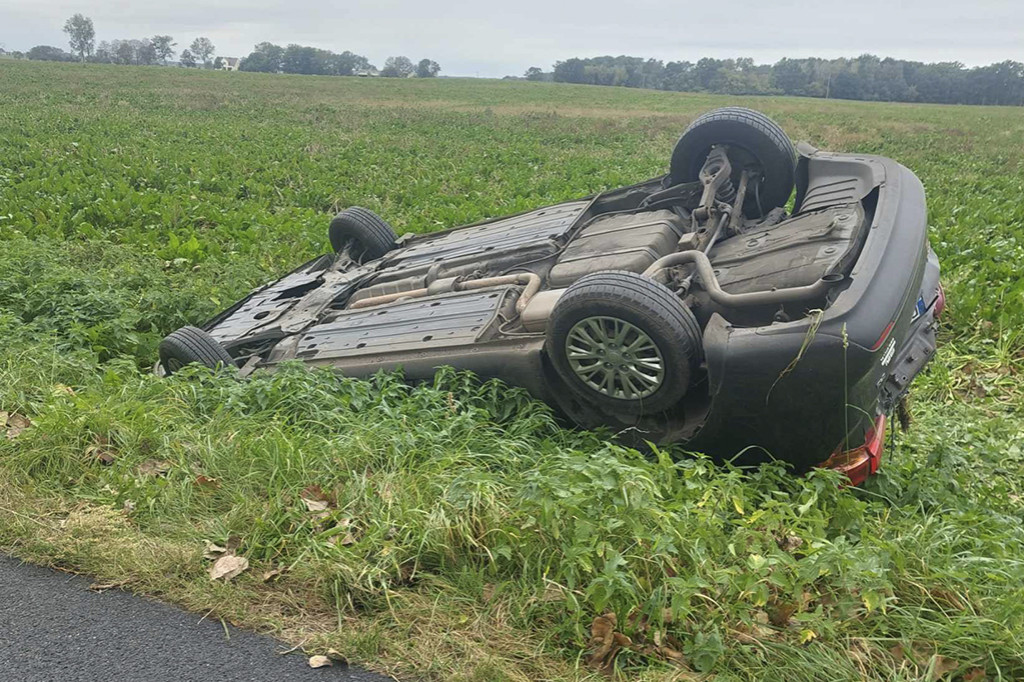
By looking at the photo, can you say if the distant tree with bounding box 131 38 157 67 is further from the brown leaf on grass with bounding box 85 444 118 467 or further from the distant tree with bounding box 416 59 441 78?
the brown leaf on grass with bounding box 85 444 118 467

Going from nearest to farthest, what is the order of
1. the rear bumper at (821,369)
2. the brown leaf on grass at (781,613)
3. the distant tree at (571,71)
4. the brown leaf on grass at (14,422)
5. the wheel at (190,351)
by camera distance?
the brown leaf on grass at (781,613) → the rear bumper at (821,369) → the brown leaf on grass at (14,422) → the wheel at (190,351) → the distant tree at (571,71)

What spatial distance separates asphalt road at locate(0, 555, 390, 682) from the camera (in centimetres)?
248

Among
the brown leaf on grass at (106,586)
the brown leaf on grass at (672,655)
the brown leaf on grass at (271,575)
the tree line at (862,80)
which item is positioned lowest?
the brown leaf on grass at (106,586)

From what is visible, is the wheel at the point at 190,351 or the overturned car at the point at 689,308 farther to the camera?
the wheel at the point at 190,351

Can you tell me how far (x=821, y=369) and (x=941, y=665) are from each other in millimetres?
1286

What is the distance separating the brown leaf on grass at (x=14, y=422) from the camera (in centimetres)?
404

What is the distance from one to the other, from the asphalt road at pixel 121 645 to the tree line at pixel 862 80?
56.3m

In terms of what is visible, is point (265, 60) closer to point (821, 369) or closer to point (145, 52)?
point (145, 52)

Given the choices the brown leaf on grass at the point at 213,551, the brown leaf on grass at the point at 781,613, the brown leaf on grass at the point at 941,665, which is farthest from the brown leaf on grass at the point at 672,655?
the brown leaf on grass at the point at 213,551

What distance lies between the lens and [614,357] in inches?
153

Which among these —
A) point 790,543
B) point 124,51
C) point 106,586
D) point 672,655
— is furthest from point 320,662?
point 124,51

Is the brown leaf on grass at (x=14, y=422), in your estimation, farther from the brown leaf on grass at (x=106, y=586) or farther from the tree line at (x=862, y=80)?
the tree line at (x=862, y=80)

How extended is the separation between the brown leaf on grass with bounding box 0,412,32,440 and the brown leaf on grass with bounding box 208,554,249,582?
167 cm

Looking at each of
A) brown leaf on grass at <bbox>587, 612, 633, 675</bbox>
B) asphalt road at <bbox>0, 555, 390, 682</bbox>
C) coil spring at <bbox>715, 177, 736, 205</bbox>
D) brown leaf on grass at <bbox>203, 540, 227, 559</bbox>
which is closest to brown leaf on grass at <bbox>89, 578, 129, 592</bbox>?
asphalt road at <bbox>0, 555, 390, 682</bbox>
